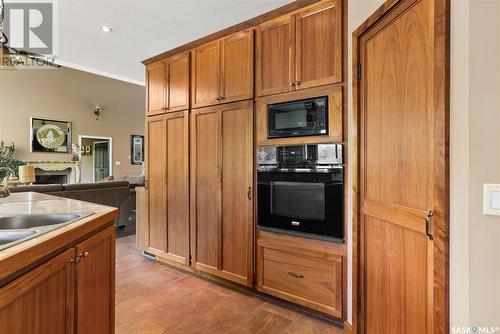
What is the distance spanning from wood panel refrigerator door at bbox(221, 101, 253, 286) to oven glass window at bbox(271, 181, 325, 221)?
0.83 feet

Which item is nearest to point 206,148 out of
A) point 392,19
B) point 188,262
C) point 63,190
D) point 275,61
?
point 275,61

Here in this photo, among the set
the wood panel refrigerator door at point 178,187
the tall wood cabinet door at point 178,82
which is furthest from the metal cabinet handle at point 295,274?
the tall wood cabinet door at point 178,82

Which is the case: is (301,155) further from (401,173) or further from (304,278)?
(304,278)

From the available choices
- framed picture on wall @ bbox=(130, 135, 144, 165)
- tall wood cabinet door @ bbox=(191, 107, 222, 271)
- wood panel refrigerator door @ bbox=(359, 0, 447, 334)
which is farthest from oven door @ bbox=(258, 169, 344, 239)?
framed picture on wall @ bbox=(130, 135, 144, 165)

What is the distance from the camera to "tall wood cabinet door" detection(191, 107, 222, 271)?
263cm

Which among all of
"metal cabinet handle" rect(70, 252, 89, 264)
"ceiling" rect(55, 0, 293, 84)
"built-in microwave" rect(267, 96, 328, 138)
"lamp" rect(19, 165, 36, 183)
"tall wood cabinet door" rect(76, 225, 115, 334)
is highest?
"ceiling" rect(55, 0, 293, 84)

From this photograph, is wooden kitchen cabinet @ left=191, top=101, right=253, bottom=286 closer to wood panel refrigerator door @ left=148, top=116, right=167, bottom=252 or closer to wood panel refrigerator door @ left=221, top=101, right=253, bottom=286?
wood panel refrigerator door @ left=221, top=101, right=253, bottom=286

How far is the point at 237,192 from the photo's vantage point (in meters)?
2.50

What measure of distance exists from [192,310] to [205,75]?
215 centimetres

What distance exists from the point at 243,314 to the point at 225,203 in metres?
0.94

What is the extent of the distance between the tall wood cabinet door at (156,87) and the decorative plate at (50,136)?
16.1 ft

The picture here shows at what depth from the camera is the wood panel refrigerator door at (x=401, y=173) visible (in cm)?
119

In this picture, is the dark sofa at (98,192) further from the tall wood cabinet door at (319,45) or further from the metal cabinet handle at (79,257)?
the tall wood cabinet door at (319,45)

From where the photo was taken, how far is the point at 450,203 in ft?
3.57
